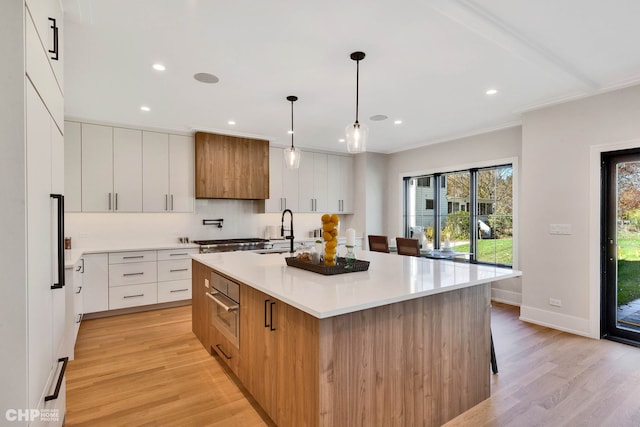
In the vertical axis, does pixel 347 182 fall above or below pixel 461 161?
below

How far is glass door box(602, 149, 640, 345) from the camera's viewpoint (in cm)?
330

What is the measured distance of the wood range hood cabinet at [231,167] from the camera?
5000 mm

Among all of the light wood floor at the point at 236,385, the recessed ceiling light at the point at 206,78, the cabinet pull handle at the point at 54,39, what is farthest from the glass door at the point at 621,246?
the cabinet pull handle at the point at 54,39

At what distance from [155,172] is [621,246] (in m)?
5.81

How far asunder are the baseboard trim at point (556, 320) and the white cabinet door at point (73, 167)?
586 cm

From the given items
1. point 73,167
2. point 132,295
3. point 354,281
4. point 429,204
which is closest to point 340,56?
point 354,281

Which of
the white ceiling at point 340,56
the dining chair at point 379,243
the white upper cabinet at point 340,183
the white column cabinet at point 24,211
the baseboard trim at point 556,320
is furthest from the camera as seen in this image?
the white upper cabinet at point 340,183

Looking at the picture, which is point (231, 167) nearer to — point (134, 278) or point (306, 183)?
point (306, 183)

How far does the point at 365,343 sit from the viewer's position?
5.55 ft

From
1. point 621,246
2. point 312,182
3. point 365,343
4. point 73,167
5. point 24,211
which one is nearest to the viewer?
point 24,211

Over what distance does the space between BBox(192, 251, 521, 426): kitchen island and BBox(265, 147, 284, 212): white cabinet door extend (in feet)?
11.0

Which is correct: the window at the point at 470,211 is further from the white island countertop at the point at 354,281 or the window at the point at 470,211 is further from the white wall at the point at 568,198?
the white island countertop at the point at 354,281

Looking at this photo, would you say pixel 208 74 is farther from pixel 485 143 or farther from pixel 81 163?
pixel 485 143

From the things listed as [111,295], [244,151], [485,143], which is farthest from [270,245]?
[485,143]
